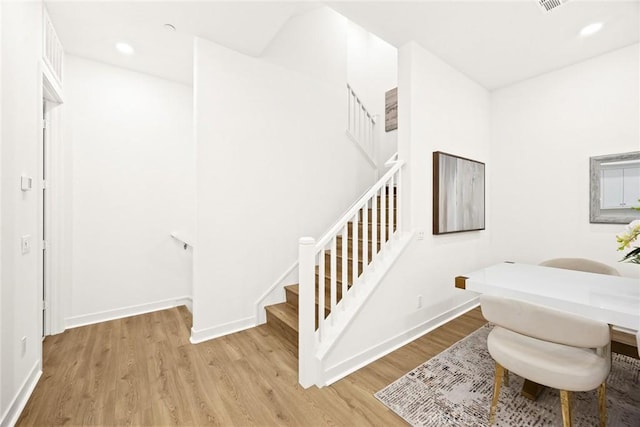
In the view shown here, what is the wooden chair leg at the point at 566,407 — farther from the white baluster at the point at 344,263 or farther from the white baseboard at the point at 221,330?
the white baseboard at the point at 221,330

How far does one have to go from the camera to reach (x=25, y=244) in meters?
1.80

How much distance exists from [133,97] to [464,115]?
13.3 ft

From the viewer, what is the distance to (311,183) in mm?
3396

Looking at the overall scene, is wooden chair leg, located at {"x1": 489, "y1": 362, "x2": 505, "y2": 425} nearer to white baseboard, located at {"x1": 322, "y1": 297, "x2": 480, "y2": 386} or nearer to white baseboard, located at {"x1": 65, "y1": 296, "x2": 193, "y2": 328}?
white baseboard, located at {"x1": 322, "y1": 297, "x2": 480, "y2": 386}

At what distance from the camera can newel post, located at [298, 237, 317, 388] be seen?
1.91 metres

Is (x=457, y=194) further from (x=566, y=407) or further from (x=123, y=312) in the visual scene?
(x=123, y=312)

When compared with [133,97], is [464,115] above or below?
below

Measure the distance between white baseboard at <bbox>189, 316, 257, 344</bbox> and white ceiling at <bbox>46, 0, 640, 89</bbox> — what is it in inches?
114

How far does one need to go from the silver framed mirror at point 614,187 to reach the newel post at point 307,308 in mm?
3207

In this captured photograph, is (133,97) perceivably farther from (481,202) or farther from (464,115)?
(481,202)

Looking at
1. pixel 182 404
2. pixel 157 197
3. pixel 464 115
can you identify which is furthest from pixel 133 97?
pixel 464 115

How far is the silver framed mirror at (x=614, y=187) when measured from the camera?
264 centimetres

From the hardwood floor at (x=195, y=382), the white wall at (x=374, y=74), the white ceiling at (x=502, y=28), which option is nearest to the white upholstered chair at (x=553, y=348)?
the hardwood floor at (x=195, y=382)

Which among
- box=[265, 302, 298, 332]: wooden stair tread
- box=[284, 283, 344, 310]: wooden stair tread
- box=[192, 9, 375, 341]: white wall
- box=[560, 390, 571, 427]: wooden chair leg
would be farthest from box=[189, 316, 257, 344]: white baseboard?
box=[560, 390, 571, 427]: wooden chair leg
